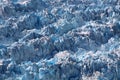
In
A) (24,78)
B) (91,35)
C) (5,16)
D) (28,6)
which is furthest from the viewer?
(28,6)

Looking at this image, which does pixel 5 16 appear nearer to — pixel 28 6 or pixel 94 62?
pixel 28 6

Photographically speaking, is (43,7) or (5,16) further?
(43,7)

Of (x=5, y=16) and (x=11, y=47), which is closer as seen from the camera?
(x=11, y=47)

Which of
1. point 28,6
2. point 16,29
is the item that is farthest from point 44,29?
point 28,6

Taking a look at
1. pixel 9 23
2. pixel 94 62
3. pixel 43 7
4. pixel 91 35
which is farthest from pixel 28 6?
pixel 94 62

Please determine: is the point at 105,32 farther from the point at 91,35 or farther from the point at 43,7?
the point at 43,7

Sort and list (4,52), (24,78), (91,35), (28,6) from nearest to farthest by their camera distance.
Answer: (24,78)
(4,52)
(91,35)
(28,6)
